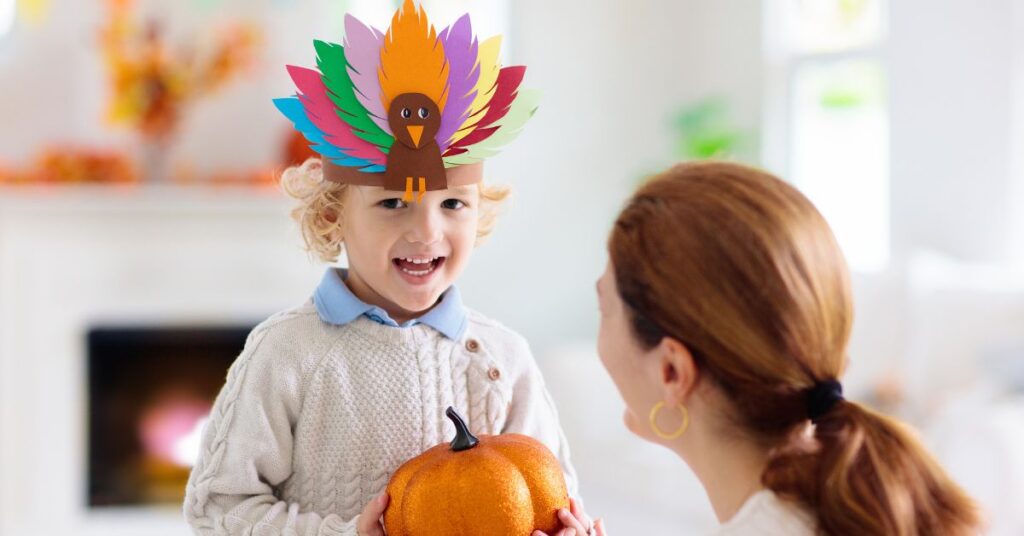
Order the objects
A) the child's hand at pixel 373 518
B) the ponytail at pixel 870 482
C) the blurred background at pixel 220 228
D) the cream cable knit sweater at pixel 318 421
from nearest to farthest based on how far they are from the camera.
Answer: the ponytail at pixel 870 482 → the child's hand at pixel 373 518 → the cream cable knit sweater at pixel 318 421 → the blurred background at pixel 220 228

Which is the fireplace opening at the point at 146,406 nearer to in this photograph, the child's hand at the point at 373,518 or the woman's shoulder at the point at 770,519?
the child's hand at the point at 373,518

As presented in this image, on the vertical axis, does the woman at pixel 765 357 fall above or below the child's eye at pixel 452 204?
below

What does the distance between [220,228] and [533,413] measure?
11.2ft

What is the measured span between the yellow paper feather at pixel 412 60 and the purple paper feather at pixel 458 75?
0.03 feet

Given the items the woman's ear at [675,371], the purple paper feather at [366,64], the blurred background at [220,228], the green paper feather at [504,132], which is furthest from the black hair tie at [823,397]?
the blurred background at [220,228]

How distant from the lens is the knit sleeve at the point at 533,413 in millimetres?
1558

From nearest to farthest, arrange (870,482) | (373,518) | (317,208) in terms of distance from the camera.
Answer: (870,482) < (373,518) < (317,208)

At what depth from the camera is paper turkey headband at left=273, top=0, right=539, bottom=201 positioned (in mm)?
1398

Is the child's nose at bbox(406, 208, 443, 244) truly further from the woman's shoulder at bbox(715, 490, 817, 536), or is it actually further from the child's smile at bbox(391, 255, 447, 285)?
the woman's shoulder at bbox(715, 490, 817, 536)

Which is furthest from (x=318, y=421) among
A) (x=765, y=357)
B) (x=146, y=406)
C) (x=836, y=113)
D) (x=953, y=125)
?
(x=836, y=113)

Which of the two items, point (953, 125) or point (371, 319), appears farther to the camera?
point (953, 125)

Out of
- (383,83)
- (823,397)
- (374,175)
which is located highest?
(383,83)

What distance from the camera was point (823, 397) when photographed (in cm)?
128

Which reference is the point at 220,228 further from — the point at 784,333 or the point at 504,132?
the point at 784,333
